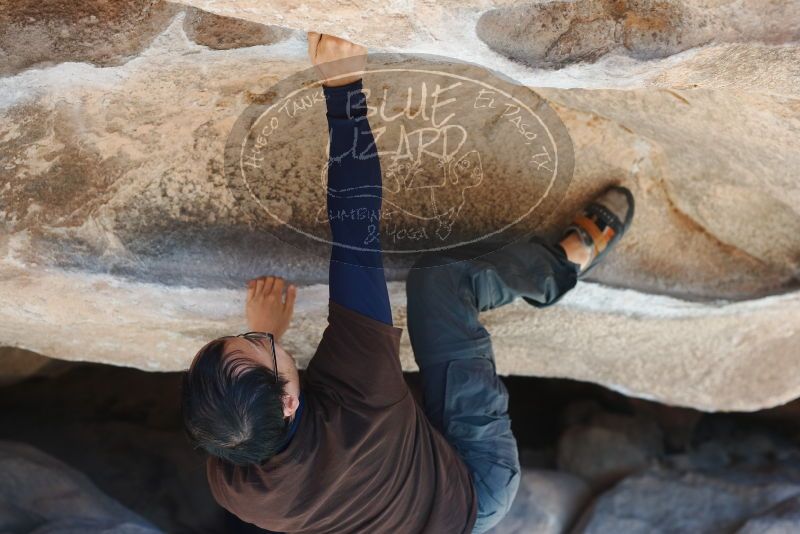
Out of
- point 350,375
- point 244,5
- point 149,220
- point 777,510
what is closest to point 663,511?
point 777,510

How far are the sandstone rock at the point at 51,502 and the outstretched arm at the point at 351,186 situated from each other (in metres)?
0.87

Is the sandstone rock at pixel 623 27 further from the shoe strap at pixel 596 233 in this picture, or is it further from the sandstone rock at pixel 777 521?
the sandstone rock at pixel 777 521

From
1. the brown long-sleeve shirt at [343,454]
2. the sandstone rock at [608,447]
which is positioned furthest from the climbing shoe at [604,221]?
the sandstone rock at [608,447]

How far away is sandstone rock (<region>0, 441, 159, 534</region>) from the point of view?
1523mm

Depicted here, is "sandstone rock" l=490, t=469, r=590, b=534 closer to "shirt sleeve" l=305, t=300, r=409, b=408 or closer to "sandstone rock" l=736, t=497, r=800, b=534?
"sandstone rock" l=736, t=497, r=800, b=534

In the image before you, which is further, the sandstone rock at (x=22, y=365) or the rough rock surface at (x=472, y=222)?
the sandstone rock at (x=22, y=365)

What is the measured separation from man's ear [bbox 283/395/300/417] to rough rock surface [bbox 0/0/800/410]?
0.39m

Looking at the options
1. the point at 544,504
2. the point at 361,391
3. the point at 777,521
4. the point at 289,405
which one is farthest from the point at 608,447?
the point at 289,405

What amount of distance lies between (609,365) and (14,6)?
1361 millimetres

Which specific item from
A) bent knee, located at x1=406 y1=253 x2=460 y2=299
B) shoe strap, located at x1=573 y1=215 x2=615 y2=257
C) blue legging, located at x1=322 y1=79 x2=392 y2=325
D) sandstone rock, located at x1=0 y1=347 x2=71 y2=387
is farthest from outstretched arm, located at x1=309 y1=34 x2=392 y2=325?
sandstone rock, located at x1=0 y1=347 x2=71 y2=387

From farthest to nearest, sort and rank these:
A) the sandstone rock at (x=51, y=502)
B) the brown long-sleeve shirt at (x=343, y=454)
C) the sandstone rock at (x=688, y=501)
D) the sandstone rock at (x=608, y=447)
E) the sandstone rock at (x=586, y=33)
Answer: the sandstone rock at (x=608, y=447) → the sandstone rock at (x=688, y=501) → the sandstone rock at (x=51, y=502) → the brown long-sleeve shirt at (x=343, y=454) → the sandstone rock at (x=586, y=33)

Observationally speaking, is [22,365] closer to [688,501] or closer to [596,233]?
[596,233]

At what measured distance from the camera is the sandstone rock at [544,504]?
188 centimetres

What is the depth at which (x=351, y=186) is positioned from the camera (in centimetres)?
95
